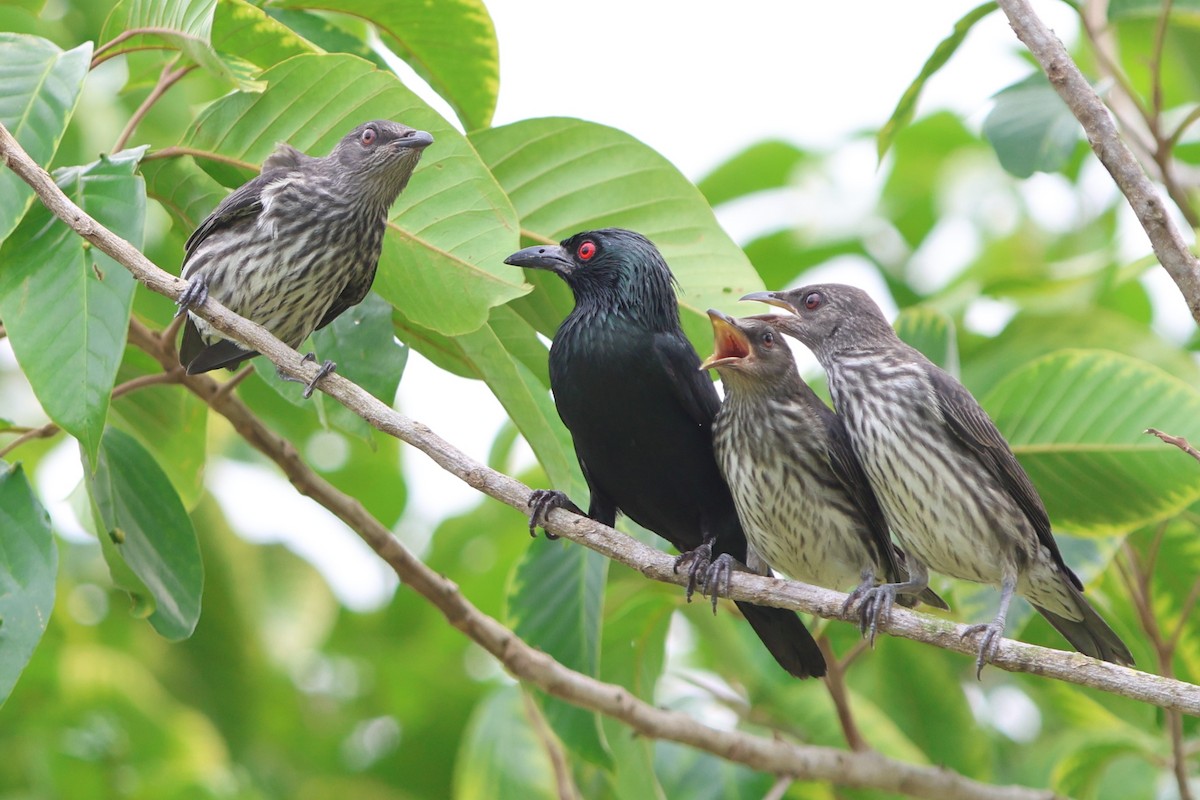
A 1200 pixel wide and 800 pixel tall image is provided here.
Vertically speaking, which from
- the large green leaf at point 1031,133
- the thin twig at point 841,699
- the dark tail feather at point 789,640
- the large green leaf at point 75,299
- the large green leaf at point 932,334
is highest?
the large green leaf at point 1031,133

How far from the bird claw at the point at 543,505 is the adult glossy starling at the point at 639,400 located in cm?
1

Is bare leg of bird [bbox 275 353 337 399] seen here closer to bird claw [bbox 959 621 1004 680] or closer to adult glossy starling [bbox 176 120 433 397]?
adult glossy starling [bbox 176 120 433 397]

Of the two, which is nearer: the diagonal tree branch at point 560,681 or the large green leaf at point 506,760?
the diagonal tree branch at point 560,681

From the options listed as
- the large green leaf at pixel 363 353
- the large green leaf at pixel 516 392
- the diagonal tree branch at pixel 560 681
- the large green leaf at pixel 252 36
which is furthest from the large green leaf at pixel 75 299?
the large green leaf at pixel 516 392

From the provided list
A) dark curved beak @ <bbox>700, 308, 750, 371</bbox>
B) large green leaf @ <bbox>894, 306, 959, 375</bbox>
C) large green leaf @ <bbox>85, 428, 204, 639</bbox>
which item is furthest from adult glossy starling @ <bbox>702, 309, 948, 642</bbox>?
large green leaf @ <bbox>85, 428, 204, 639</bbox>

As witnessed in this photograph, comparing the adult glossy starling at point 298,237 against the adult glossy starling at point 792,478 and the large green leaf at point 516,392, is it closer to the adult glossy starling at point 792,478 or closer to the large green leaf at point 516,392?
the large green leaf at point 516,392

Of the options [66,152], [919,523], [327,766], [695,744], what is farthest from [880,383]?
[327,766]

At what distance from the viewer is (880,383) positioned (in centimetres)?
356

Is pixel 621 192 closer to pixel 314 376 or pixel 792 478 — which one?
pixel 792 478

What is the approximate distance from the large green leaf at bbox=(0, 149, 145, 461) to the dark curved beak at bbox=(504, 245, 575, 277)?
107cm

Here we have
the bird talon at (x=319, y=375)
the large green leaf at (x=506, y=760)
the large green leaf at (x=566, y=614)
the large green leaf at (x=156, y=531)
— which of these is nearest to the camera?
the bird talon at (x=319, y=375)

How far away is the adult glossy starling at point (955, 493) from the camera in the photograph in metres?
3.37

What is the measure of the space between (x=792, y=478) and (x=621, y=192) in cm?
89

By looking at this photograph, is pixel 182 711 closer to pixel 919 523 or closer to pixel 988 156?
pixel 919 523
